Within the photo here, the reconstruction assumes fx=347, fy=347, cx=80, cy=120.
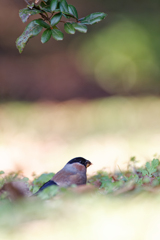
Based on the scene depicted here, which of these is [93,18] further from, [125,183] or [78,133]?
[78,133]

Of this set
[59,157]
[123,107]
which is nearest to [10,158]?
[59,157]

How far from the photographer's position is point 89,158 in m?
3.65

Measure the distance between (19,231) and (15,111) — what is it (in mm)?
4638

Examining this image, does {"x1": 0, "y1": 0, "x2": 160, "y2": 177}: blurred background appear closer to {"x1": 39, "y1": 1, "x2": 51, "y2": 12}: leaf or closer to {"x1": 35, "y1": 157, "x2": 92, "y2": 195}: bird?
{"x1": 35, "y1": 157, "x2": 92, "y2": 195}: bird

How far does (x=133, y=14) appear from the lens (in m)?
6.94

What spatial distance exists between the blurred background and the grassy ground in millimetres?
16

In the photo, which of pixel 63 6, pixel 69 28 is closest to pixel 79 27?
pixel 69 28

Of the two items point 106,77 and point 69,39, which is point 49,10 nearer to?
point 106,77

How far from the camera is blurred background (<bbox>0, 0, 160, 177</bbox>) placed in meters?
3.93

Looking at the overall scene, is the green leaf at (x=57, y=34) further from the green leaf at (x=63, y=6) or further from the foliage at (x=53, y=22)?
the green leaf at (x=63, y=6)

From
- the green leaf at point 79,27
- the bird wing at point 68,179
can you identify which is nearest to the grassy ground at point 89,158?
the bird wing at point 68,179

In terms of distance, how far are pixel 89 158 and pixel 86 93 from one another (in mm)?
3471

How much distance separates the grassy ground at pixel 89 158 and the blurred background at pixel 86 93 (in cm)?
2

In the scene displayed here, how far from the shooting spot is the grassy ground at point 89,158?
119 centimetres
